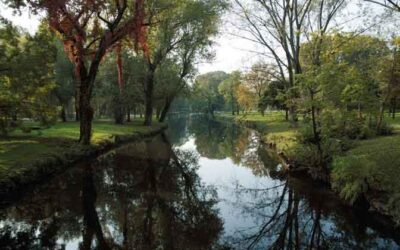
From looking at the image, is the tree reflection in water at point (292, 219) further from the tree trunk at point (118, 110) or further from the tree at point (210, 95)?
the tree at point (210, 95)

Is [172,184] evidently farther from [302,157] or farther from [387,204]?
[387,204]

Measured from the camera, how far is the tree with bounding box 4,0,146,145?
67.0 feet

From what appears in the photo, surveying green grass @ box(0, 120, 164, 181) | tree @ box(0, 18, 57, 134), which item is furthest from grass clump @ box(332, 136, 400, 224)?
tree @ box(0, 18, 57, 134)

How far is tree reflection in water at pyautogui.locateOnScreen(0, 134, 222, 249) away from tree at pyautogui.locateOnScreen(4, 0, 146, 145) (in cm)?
639

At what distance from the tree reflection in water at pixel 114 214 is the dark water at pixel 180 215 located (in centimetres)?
3

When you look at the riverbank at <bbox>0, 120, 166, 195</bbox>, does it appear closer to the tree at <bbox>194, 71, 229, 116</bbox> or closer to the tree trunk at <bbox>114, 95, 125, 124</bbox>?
the tree trunk at <bbox>114, 95, 125, 124</bbox>

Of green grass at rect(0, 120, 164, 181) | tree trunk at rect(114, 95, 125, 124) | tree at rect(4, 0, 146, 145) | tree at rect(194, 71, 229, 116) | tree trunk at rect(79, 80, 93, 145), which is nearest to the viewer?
green grass at rect(0, 120, 164, 181)

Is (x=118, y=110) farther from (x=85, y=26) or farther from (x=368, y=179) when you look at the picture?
(x=368, y=179)

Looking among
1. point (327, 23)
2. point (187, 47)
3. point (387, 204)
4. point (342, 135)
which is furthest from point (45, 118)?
point (187, 47)

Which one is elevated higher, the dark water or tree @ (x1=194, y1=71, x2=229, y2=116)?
tree @ (x1=194, y1=71, x2=229, y2=116)

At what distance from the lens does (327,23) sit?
3008 centimetres

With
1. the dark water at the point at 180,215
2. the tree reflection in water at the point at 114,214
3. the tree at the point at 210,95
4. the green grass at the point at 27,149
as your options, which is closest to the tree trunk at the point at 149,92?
the green grass at the point at 27,149

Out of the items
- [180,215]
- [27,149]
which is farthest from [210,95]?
[180,215]

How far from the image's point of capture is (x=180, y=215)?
12.1 meters
